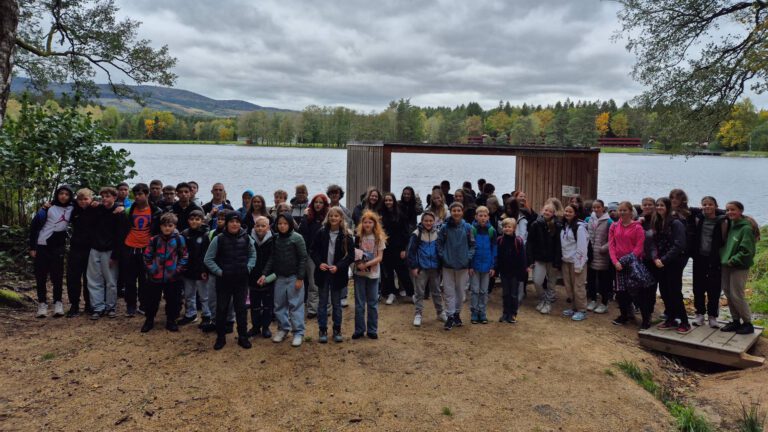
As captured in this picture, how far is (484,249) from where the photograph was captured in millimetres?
6555

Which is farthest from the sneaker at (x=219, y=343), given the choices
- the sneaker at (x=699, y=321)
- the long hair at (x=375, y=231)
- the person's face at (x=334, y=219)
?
the sneaker at (x=699, y=321)

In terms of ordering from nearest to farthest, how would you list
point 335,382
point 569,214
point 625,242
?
point 335,382, point 625,242, point 569,214

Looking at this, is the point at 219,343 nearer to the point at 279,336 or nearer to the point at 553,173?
the point at 279,336

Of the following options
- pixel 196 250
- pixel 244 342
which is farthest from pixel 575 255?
pixel 196 250

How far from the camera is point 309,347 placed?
5.52 metres

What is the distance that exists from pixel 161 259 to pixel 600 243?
20.1 feet

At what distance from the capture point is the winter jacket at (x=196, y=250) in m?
5.89

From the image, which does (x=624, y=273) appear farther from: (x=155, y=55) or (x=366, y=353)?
(x=155, y=55)

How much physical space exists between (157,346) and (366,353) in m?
2.36

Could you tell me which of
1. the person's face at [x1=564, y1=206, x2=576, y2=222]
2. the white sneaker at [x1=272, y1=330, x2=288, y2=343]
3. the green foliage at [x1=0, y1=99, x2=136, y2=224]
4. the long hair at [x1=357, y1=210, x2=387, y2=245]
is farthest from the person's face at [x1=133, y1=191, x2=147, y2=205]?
the person's face at [x1=564, y1=206, x2=576, y2=222]

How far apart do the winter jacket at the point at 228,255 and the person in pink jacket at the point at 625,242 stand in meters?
A: 5.02

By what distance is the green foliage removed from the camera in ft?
26.2

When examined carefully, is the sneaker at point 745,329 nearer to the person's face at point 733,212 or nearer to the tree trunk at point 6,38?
the person's face at point 733,212

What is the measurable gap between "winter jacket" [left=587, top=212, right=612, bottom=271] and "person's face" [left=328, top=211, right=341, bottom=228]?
4053 mm
